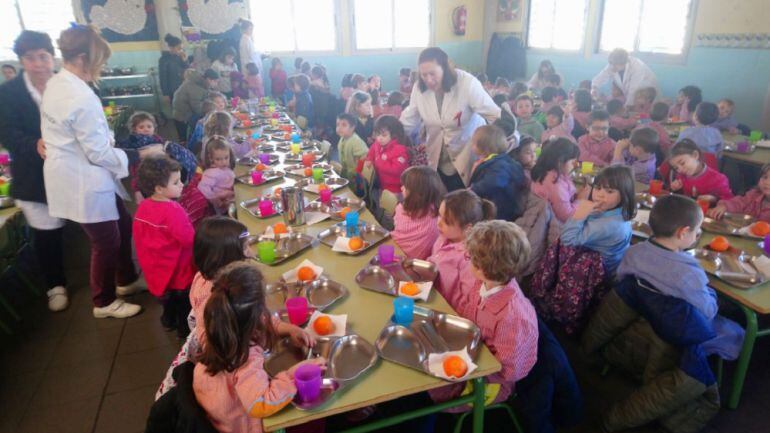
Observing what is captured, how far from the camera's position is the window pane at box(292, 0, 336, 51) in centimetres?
1093

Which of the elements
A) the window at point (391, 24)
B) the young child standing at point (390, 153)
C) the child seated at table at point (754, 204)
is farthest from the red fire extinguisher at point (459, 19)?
the child seated at table at point (754, 204)

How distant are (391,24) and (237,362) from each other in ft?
37.4

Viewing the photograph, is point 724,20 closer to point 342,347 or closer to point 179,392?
point 342,347

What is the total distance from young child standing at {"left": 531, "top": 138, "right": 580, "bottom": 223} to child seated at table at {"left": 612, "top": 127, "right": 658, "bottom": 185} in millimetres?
982

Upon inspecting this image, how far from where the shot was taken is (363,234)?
2.79 m

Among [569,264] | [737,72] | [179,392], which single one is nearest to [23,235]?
[179,392]

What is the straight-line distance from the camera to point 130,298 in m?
3.69

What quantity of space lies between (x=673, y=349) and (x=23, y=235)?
15.0 feet

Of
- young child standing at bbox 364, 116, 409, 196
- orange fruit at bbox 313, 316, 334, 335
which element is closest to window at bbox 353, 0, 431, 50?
young child standing at bbox 364, 116, 409, 196

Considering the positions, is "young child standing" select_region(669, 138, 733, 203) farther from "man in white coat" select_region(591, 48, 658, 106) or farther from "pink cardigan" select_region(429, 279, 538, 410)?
"man in white coat" select_region(591, 48, 658, 106)

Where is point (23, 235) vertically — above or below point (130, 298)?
above

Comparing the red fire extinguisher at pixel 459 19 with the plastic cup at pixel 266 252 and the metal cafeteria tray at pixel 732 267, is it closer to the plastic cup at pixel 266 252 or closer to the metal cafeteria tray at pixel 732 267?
the metal cafeteria tray at pixel 732 267

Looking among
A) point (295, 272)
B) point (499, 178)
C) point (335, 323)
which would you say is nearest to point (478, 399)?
point (335, 323)

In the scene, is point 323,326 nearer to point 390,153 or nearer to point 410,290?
point 410,290
